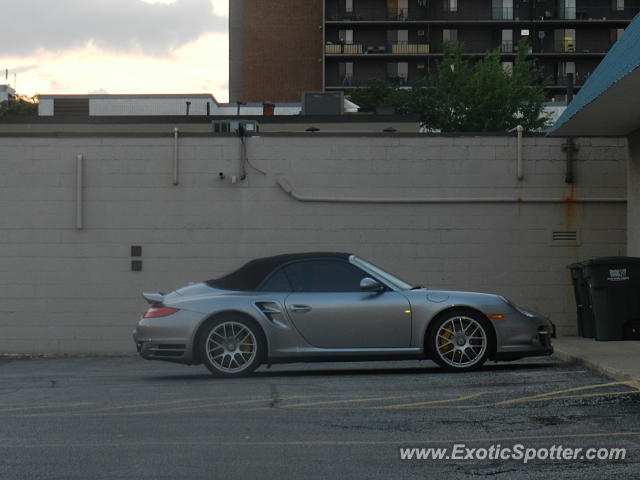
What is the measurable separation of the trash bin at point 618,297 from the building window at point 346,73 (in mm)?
72333

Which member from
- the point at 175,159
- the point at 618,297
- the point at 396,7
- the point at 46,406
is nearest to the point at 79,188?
the point at 175,159

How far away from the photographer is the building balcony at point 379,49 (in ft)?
290

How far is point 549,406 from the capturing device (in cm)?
952

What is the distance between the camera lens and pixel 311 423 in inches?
348

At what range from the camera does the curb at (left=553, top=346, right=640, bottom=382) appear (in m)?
11.4

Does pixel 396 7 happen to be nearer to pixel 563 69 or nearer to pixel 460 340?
pixel 563 69

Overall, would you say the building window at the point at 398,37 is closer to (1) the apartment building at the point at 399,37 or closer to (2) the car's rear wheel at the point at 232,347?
(1) the apartment building at the point at 399,37

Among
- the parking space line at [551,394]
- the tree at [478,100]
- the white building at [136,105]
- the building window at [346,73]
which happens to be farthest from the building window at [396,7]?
the parking space line at [551,394]

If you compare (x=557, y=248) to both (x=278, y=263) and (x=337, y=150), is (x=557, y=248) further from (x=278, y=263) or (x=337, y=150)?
(x=278, y=263)

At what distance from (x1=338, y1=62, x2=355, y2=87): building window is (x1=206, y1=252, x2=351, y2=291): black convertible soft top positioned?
75.7 metres

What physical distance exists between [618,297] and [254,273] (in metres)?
6.10

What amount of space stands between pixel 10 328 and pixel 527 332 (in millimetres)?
9633

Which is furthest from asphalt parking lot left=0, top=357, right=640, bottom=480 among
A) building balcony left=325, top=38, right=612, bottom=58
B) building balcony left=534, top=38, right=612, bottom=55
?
building balcony left=534, top=38, right=612, bottom=55

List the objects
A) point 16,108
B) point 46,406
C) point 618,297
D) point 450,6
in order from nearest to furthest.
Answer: point 46,406 → point 618,297 → point 450,6 → point 16,108
